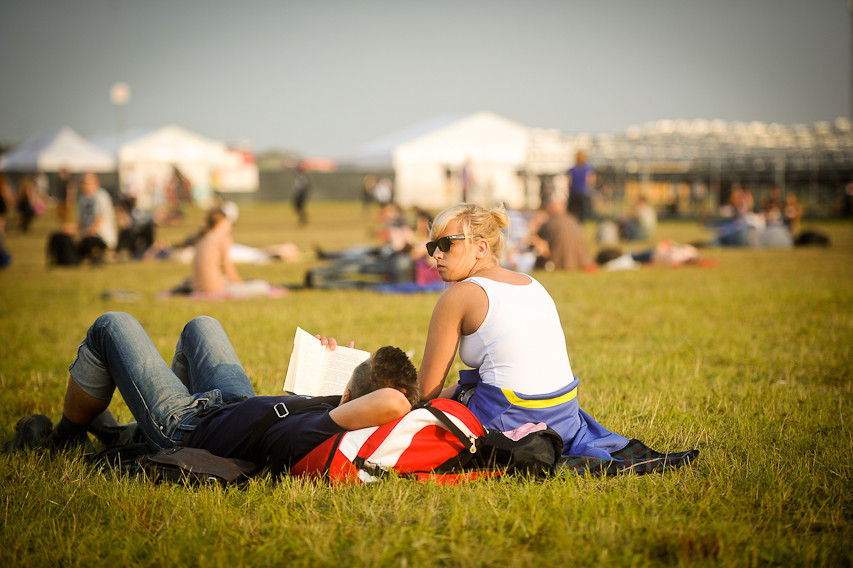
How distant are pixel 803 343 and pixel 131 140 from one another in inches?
1907

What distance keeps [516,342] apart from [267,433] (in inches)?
46.6

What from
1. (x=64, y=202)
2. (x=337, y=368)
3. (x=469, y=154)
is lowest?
(x=337, y=368)

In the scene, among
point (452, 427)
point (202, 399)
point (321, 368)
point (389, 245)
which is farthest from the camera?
point (389, 245)

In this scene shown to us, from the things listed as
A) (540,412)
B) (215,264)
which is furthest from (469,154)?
(540,412)

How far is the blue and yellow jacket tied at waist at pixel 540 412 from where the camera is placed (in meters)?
3.51

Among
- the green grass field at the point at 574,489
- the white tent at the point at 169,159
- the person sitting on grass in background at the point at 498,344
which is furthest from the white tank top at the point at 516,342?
the white tent at the point at 169,159

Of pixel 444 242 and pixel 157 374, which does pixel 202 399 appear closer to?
pixel 157 374

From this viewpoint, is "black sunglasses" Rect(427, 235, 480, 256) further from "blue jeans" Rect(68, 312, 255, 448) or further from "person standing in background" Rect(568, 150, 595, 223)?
"person standing in background" Rect(568, 150, 595, 223)

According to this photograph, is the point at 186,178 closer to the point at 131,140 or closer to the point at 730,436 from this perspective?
the point at 131,140

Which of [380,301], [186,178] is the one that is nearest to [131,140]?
[186,178]

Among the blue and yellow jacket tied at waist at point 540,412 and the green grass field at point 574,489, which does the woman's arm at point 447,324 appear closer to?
the blue and yellow jacket tied at waist at point 540,412

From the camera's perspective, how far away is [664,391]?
5.31 meters

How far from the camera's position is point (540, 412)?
140 inches

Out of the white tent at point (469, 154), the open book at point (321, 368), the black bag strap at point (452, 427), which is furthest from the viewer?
the white tent at point (469, 154)
